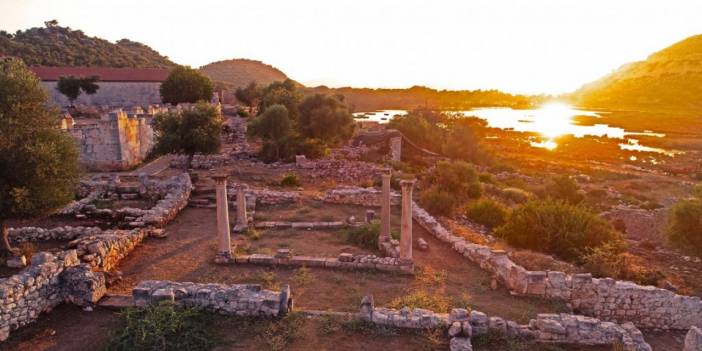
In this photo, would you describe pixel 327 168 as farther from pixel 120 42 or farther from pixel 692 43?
pixel 692 43

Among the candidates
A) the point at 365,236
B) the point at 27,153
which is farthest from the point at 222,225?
the point at 27,153

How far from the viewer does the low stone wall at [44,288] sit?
9273mm

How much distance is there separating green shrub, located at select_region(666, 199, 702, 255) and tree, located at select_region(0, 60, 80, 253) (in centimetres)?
1962

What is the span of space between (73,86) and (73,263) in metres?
45.4

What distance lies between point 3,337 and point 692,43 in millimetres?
182625

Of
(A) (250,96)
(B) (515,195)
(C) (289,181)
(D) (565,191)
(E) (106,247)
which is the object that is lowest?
(B) (515,195)

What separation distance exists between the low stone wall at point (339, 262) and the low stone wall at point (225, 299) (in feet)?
9.86

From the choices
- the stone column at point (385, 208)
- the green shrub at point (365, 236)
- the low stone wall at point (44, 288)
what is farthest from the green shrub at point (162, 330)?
the stone column at point (385, 208)

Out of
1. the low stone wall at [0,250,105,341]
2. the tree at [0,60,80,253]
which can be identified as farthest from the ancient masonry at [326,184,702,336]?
the tree at [0,60,80,253]

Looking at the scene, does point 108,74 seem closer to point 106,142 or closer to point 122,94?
point 122,94

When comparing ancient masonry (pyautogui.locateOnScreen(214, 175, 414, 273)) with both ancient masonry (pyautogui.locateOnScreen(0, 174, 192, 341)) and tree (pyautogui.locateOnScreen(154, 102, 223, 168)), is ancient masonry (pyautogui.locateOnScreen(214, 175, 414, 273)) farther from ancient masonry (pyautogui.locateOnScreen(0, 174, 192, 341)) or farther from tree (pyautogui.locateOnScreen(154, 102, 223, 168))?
tree (pyautogui.locateOnScreen(154, 102, 223, 168))

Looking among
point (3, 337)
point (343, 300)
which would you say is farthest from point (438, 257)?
point (3, 337)

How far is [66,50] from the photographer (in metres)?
78.0

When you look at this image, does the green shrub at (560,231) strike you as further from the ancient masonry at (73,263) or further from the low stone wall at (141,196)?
the low stone wall at (141,196)
